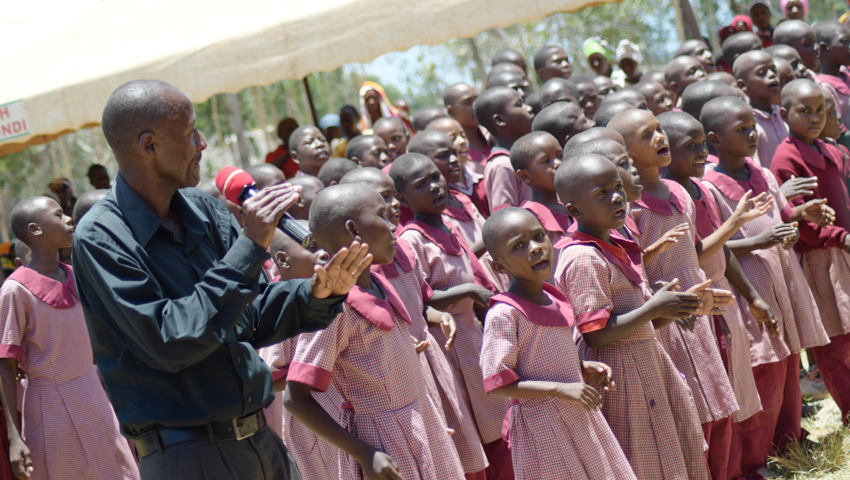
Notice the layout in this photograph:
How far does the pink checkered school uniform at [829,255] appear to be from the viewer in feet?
16.7

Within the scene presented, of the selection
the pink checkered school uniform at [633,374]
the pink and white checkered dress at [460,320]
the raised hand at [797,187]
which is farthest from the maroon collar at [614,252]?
→ the raised hand at [797,187]

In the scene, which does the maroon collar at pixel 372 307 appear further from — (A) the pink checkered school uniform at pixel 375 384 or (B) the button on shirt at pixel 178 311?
(B) the button on shirt at pixel 178 311

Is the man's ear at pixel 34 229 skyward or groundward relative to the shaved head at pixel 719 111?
skyward

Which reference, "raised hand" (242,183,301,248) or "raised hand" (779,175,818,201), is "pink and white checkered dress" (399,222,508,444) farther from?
"raised hand" (242,183,301,248)

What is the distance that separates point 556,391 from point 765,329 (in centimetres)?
187

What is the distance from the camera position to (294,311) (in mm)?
2592

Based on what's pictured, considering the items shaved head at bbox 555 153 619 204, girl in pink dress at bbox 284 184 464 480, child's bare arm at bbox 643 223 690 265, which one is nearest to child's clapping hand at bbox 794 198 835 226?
child's bare arm at bbox 643 223 690 265

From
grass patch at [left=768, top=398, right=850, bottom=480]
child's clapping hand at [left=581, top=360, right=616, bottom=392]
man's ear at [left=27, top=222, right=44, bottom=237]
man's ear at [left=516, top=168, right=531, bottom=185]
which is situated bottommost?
grass patch at [left=768, top=398, right=850, bottom=480]

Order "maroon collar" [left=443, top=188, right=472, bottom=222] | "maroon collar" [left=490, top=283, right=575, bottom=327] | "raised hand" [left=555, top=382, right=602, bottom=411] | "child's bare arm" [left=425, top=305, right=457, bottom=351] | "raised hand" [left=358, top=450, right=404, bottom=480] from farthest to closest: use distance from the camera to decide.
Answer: "maroon collar" [left=443, top=188, right=472, bottom=222]
"child's bare arm" [left=425, top=305, right=457, bottom=351]
"maroon collar" [left=490, top=283, right=575, bottom=327]
"raised hand" [left=555, top=382, right=602, bottom=411]
"raised hand" [left=358, top=450, right=404, bottom=480]

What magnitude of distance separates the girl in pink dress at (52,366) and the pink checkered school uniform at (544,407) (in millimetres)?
2414

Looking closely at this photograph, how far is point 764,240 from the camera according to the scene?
14.7 ft

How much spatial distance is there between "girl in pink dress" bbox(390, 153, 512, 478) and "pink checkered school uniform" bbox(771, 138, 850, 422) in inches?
76.3

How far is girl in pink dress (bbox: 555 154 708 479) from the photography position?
359cm

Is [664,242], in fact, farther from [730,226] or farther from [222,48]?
[222,48]
